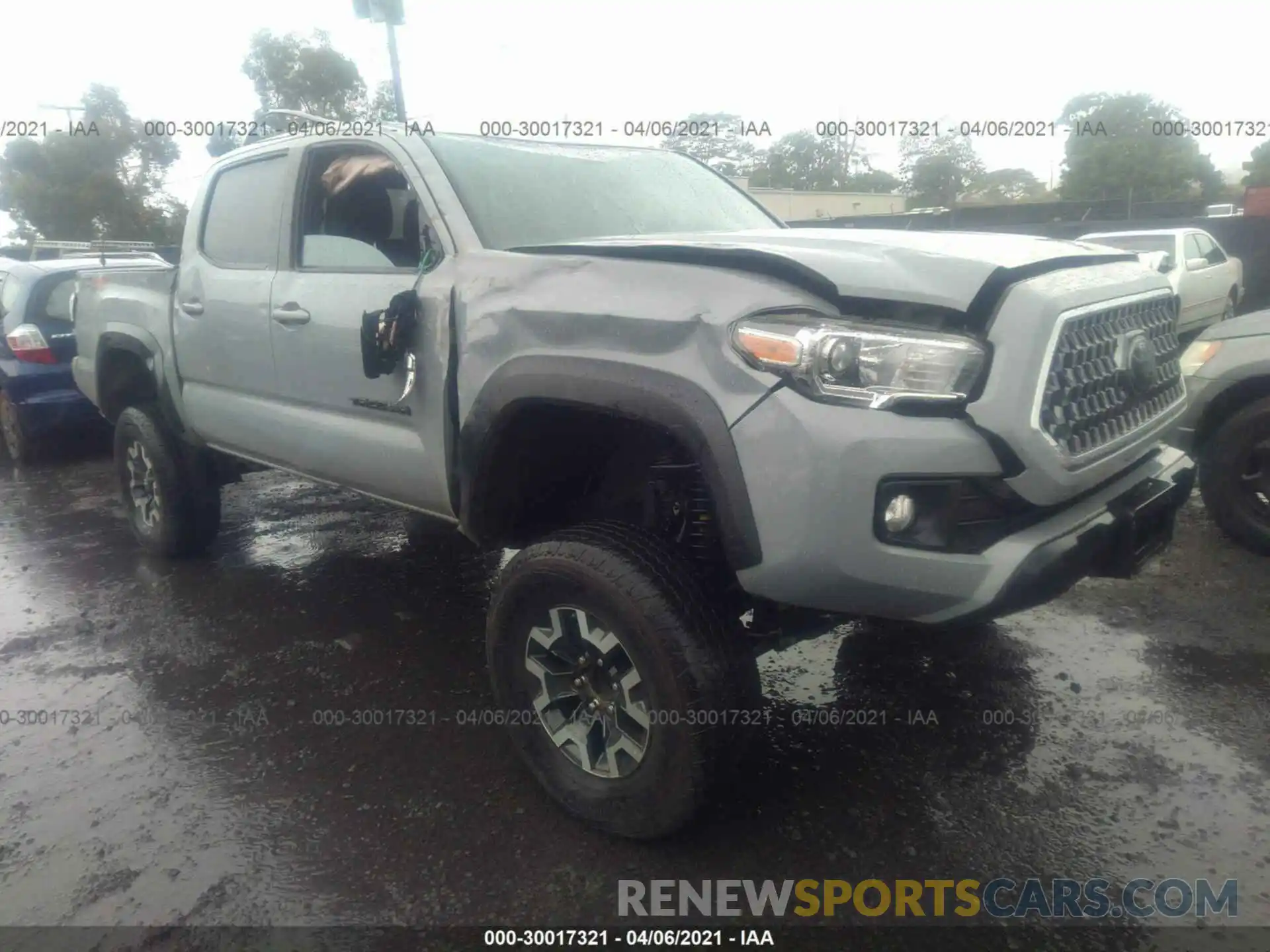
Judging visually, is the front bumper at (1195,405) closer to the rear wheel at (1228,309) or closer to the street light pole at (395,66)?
the street light pole at (395,66)

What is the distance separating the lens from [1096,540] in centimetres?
229

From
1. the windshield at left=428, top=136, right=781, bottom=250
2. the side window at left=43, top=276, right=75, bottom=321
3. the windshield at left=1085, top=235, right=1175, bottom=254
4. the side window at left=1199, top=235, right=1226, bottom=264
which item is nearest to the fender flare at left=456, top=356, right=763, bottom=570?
the windshield at left=428, top=136, right=781, bottom=250

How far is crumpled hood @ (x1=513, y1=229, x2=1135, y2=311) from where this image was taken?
2186mm

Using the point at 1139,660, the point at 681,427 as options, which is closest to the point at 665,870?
the point at 681,427

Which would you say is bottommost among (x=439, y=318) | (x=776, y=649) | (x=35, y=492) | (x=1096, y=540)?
(x=35, y=492)

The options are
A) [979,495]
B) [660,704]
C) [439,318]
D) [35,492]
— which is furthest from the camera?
[35,492]

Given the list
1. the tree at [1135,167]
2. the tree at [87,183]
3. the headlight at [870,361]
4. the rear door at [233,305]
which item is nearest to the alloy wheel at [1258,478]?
the headlight at [870,361]

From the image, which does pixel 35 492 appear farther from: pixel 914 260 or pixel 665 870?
pixel 914 260

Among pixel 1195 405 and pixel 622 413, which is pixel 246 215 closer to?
pixel 622 413

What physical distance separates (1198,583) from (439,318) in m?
3.54

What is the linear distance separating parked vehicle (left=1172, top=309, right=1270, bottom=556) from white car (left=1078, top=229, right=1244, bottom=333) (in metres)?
6.64

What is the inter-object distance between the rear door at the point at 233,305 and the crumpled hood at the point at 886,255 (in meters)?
1.65

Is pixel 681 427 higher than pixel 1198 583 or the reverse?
higher

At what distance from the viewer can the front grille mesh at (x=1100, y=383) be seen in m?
2.24
